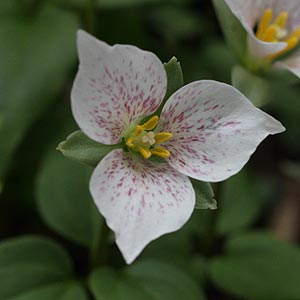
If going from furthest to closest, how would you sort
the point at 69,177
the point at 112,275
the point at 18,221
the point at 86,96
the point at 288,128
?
the point at 288,128
the point at 18,221
the point at 69,177
the point at 112,275
the point at 86,96

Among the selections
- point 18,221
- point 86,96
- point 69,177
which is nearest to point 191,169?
point 86,96

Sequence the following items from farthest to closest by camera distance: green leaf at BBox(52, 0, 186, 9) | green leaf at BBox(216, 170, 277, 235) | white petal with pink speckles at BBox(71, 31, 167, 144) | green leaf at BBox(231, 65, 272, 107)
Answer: green leaf at BBox(52, 0, 186, 9)
green leaf at BBox(216, 170, 277, 235)
green leaf at BBox(231, 65, 272, 107)
white petal with pink speckles at BBox(71, 31, 167, 144)

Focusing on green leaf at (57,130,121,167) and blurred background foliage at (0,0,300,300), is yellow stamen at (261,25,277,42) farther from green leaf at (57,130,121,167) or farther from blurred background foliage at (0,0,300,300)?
green leaf at (57,130,121,167)

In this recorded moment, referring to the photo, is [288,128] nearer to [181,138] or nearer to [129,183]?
[181,138]

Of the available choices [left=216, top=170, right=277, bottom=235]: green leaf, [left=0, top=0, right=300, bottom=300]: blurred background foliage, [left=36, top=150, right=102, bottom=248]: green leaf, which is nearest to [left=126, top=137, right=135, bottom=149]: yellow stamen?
[left=0, top=0, right=300, bottom=300]: blurred background foliage

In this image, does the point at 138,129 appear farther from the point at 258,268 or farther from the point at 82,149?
the point at 258,268

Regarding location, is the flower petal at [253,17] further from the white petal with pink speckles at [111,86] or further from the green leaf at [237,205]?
the green leaf at [237,205]
